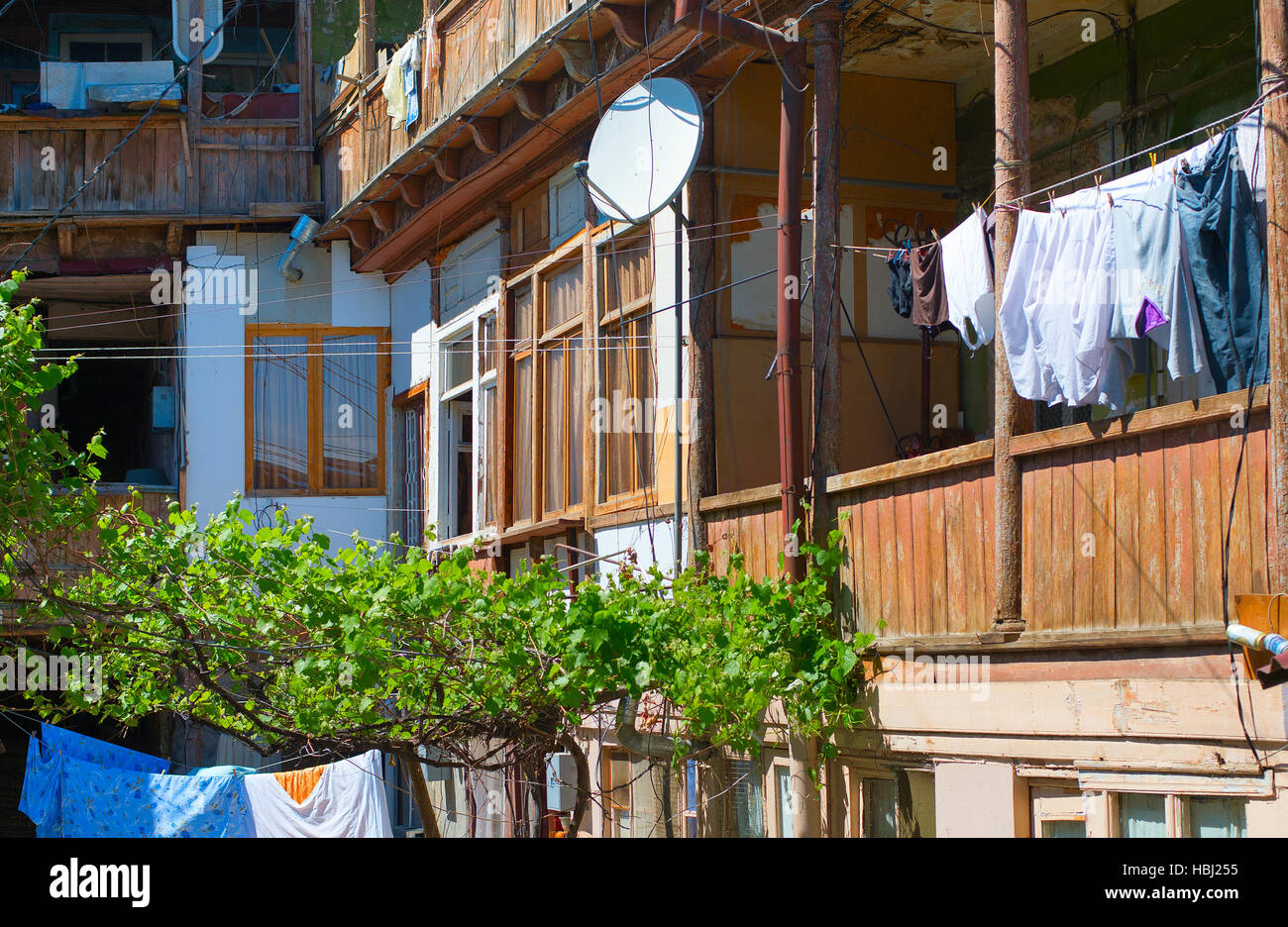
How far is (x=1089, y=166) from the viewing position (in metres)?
10.8

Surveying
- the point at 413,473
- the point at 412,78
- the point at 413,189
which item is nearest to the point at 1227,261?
the point at 412,78

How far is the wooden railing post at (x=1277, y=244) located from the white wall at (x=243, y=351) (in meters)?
12.2

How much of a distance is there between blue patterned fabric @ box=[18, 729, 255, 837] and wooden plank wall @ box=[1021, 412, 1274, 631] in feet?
27.4

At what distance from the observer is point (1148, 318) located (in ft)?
23.7

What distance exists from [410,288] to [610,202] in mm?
7310

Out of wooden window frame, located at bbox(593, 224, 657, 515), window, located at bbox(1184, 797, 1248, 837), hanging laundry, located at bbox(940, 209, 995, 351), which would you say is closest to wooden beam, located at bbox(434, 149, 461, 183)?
→ wooden window frame, located at bbox(593, 224, 657, 515)

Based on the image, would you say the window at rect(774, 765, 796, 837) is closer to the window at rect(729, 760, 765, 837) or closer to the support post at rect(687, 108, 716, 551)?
the window at rect(729, 760, 765, 837)

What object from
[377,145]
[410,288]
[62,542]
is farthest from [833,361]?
[410,288]

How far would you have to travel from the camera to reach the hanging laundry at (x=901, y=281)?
9.80m

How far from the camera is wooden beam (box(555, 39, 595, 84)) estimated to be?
38.7 feet

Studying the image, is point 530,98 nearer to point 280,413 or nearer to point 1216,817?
point 280,413

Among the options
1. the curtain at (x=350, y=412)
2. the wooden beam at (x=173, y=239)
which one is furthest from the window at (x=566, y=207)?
the wooden beam at (x=173, y=239)

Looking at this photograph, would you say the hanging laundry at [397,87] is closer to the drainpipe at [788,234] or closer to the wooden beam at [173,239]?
the wooden beam at [173,239]

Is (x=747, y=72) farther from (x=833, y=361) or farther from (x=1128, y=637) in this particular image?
(x=1128, y=637)
